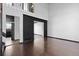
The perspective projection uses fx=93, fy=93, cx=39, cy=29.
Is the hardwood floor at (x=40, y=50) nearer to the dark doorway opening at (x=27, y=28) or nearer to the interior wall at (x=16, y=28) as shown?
the interior wall at (x=16, y=28)

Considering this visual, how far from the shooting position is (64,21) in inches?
324

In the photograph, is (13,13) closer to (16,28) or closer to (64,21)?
(16,28)

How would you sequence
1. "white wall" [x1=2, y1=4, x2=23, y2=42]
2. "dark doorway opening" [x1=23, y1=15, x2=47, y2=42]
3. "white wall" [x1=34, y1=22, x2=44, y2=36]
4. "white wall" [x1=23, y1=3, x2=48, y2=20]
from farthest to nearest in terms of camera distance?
"white wall" [x1=34, y1=22, x2=44, y2=36], "white wall" [x1=23, y1=3, x2=48, y2=20], "dark doorway opening" [x1=23, y1=15, x2=47, y2=42], "white wall" [x1=2, y1=4, x2=23, y2=42]

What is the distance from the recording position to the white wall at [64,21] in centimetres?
722

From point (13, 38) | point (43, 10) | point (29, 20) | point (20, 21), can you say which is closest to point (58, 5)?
point (43, 10)

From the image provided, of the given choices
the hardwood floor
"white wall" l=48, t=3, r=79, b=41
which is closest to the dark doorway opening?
the hardwood floor

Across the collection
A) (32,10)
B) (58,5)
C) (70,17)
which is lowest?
(70,17)

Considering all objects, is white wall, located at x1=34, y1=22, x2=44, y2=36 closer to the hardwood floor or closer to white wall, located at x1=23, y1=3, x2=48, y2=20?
white wall, located at x1=23, y1=3, x2=48, y2=20

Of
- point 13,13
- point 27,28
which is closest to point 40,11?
point 27,28

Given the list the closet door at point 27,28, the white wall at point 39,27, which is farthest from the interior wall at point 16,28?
the white wall at point 39,27

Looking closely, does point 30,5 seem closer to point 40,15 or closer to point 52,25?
point 40,15

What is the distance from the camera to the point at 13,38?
6.71 meters

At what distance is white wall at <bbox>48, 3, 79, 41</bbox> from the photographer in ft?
23.7

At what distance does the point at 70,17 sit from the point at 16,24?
435 cm
